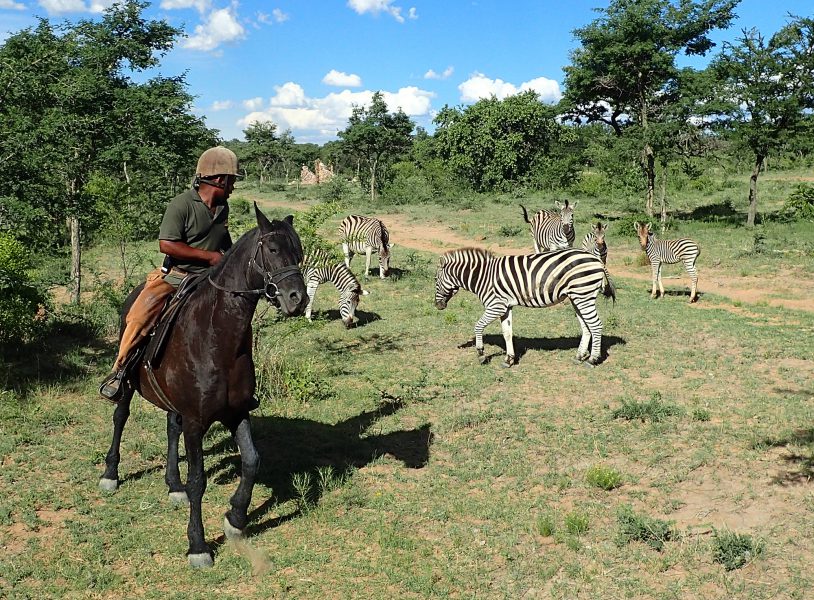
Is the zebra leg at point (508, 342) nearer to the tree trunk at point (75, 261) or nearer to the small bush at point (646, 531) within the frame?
the small bush at point (646, 531)

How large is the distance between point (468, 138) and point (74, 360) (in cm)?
4011

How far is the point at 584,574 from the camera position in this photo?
17.8 feet

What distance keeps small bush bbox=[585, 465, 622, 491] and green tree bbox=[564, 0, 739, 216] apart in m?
24.4

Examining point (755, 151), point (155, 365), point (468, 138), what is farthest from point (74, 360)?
point (468, 138)

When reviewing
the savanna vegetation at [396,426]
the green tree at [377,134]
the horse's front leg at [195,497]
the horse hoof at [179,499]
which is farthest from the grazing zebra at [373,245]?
the green tree at [377,134]

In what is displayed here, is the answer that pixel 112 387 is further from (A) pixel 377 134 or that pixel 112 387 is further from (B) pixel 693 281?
(A) pixel 377 134

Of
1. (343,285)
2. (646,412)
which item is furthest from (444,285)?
(646,412)

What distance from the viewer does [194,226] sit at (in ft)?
20.2

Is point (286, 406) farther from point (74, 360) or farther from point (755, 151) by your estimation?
point (755, 151)

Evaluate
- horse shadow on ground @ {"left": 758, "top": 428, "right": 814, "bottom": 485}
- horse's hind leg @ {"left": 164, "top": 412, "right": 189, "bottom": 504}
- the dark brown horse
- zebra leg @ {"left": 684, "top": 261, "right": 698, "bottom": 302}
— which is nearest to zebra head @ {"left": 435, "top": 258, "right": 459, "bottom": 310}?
horse shadow on ground @ {"left": 758, "top": 428, "right": 814, "bottom": 485}

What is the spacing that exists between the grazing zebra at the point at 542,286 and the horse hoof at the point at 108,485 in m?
6.73

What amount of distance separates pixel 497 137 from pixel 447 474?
42.4 m

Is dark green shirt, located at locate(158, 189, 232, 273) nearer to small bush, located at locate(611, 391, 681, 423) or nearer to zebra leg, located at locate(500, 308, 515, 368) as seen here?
small bush, located at locate(611, 391, 681, 423)

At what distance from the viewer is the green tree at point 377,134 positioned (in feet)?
159
